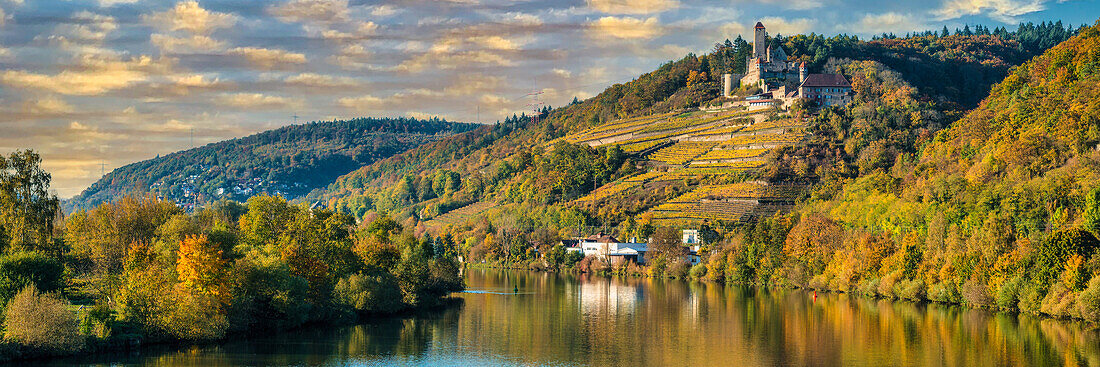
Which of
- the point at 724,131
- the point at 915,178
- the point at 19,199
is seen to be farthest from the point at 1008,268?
the point at 724,131

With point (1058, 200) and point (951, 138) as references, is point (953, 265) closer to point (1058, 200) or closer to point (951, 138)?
point (1058, 200)

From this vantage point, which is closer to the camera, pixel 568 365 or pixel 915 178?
pixel 568 365

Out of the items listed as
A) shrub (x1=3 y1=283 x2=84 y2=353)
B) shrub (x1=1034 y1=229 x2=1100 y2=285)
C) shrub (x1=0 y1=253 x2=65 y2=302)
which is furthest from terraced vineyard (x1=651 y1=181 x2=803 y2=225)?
shrub (x1=3 y1=283 x2=84 y2=353)

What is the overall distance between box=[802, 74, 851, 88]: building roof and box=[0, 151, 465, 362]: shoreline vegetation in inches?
3602

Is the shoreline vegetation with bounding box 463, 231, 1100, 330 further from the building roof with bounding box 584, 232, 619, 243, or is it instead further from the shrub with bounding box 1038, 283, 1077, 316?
the building roof with bounding box 584, 232, 619, 243

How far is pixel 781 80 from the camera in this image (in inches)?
6708

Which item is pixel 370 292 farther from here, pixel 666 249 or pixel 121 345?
pixel 666 249

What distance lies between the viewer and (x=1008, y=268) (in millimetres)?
67312

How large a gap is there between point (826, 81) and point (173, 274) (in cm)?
12610

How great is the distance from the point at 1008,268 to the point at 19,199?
66202 millimetres

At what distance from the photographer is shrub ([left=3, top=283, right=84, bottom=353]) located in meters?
42.3

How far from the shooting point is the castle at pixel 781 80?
510ft

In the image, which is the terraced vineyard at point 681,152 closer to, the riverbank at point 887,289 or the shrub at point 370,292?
the riverbank at point 887,289

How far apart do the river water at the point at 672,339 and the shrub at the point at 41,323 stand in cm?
100
